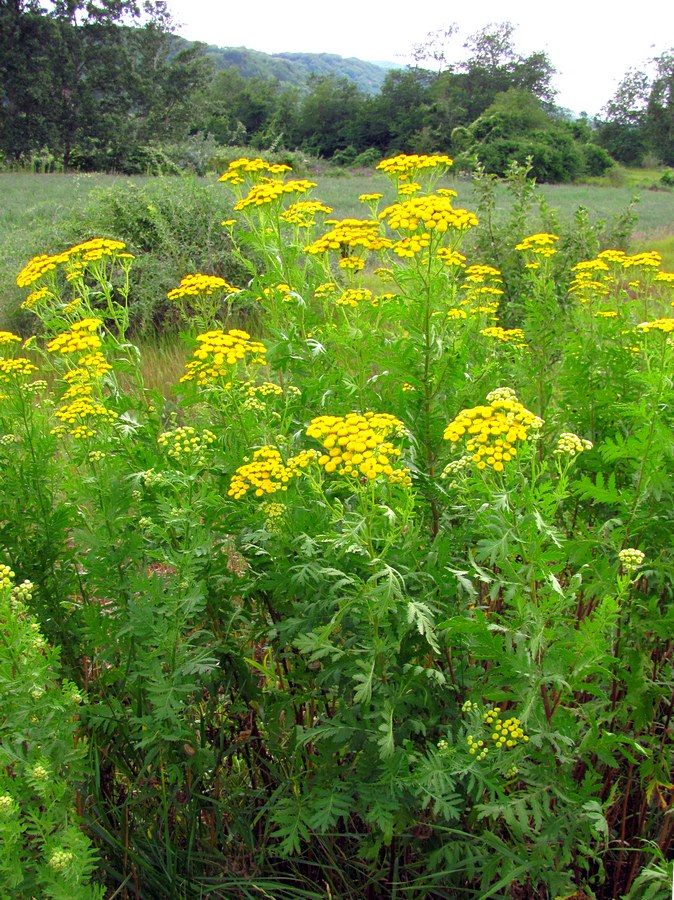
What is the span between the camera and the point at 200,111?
5128cm

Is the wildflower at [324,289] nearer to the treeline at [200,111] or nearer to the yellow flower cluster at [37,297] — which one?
the yellow flower cluster at [37,297]

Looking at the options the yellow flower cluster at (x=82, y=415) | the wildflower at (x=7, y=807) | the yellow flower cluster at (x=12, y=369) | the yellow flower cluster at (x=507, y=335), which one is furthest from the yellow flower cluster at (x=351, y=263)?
the wildflower at (x=7, y=807)

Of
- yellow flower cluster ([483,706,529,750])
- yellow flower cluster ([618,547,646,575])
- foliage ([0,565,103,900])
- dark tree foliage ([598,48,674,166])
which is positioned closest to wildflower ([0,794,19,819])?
foliage ([0,565,103,900])

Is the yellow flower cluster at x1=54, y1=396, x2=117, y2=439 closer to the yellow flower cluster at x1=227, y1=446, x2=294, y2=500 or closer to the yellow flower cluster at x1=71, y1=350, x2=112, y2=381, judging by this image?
the yellow flower cluster at x1=71, y1=350, x2=112, y2=381

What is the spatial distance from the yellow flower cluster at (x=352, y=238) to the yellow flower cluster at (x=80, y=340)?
1.02 metres

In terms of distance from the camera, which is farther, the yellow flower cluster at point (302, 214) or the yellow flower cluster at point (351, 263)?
the yellow flower cluster at point (302, 214)

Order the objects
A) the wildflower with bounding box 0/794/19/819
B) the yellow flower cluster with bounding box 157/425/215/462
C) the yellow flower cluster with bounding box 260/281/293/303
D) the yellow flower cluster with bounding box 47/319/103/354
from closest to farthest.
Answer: the wildflower with bounding box 0/794/19/819 → the yellow flower cluster with bounding box 157/425/215/462 → the yellow flower cluster with bounding box 47/319/103/354 → the yellow flower cluster with bounding box 260/281/293/303

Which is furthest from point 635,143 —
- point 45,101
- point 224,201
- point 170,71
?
point 224,201

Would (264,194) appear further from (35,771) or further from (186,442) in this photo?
(35,771)

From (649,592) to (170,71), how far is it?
55597 millimetres

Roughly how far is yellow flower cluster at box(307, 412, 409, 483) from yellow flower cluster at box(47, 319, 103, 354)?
122cm

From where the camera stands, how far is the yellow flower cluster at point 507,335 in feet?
11.6

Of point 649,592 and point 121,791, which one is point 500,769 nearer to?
point 649,592

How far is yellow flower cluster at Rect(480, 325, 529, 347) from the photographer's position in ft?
11.6
